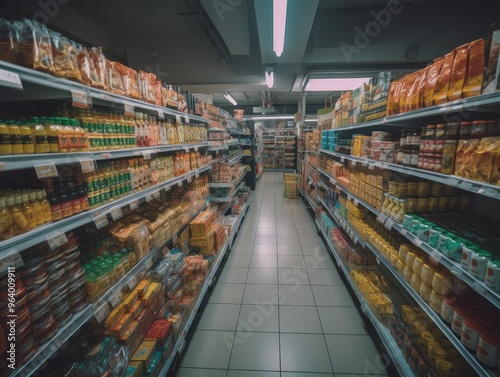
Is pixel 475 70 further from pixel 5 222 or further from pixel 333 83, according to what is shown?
pixel 333 83

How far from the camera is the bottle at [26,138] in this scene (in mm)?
1047

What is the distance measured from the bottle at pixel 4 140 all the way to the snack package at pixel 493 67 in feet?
6.86

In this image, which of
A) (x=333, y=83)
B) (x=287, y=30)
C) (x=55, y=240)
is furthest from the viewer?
(x=333, y=83)

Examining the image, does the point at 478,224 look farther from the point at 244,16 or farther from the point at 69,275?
the point at 244,16

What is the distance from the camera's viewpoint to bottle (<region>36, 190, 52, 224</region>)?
114 cm

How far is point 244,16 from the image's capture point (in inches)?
144

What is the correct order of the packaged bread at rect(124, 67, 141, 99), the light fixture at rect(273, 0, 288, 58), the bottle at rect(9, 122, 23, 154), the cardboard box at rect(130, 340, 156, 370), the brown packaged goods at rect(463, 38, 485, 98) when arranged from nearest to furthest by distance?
1. the bottle at rect(9, 122, 23, 154)
2. the brown packaged goods at rect(463, 38, 485, 98)
3. the cardboard box at rect(130, 340, 156, 370)
4. the packaged bread at rect(124, 67, 141, 99)
5. the light fixture at rect(273, 0, 288, 58)

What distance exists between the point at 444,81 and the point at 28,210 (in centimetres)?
228

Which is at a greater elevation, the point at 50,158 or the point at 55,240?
the point at 50,158

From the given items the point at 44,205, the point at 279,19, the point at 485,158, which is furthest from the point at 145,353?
the point at 279,19

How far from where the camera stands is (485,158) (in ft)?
3.90

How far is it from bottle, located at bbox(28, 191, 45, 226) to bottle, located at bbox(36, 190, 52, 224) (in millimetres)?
12

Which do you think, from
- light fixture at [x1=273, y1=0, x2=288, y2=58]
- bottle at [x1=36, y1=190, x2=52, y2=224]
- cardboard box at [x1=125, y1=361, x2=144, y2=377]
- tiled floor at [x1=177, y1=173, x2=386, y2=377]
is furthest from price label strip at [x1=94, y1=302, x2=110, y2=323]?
light fixture at [x1=273, y1=0, x2=288, y2=58]

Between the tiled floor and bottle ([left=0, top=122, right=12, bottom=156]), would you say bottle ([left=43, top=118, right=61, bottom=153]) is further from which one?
the tiled floor
